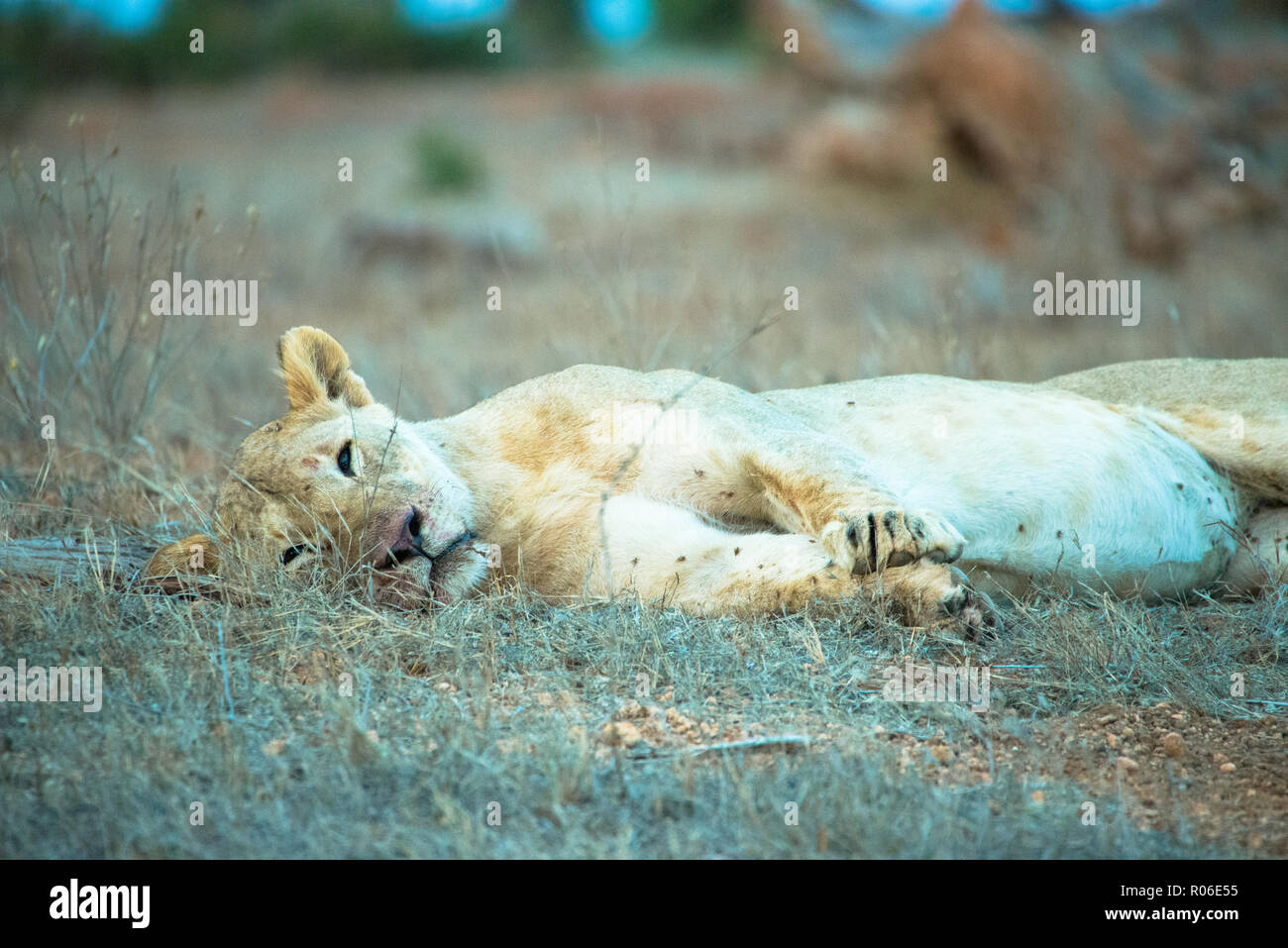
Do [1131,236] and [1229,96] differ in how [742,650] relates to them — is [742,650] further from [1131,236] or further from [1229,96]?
[1229,96]

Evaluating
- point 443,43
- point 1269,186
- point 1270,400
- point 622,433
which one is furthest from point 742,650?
point 443,43

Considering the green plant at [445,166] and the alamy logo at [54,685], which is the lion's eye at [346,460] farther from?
the green plant at [445,166]

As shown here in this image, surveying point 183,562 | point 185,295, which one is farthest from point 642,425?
point 185,295

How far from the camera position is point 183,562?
147 inches

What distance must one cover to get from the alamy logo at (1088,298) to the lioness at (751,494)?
5.03m

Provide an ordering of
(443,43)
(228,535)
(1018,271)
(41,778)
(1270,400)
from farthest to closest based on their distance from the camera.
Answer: (443,43), (1018,271), (1270,400), (228,535), (41,778)

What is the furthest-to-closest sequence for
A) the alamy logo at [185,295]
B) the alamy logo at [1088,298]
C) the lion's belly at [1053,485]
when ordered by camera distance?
the alamy logo at [1088,298]
the alamy logo at [185,295]
the lion's belly at [1053,485]

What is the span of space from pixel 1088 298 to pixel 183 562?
8228 mm

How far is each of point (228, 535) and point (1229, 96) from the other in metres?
10.5

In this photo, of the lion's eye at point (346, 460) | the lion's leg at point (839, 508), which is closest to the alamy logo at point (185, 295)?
the lion's eye at point (346, 460)

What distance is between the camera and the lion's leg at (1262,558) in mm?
4055

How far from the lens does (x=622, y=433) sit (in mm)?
3795
